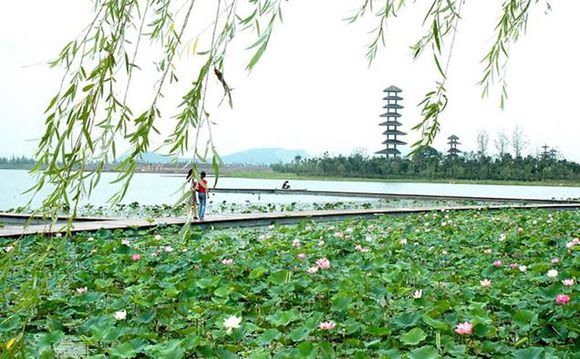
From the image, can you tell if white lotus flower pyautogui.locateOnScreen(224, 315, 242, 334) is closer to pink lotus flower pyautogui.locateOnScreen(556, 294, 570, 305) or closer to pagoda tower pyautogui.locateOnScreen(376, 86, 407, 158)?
pink lotus flower pyautogui.locateOnScreen(556, 294, 570, 305)

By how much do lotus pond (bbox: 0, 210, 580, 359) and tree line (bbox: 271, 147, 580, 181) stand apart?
24.6 metres

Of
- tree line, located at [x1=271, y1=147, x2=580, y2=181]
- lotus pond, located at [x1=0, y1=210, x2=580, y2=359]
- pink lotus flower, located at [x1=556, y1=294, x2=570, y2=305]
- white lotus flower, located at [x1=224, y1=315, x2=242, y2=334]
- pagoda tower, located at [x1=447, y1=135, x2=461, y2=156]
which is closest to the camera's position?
lotus pond, located at [x1=0, y1=210, x2=580, y2=359]

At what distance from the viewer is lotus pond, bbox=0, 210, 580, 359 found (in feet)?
5.53

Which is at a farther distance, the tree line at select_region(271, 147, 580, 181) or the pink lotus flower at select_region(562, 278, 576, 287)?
the tree line at select_region(271, 147, 580, 181)

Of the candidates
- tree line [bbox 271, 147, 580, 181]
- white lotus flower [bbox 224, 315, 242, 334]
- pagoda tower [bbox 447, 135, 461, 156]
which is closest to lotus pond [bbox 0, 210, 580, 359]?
white lotus flower [bbox 224, 315, 242, 334]

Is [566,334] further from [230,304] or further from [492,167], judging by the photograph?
[492,167]

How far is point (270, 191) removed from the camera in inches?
728

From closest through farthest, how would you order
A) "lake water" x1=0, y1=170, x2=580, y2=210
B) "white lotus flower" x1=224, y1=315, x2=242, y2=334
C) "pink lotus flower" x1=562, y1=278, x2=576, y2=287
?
"white lotus flower" x1=224, y1=315, x2=242, y2=334 < "pink lotus flower" x1=562, y1=278, x2=576, y2=287 < "lake water" x1=0, y1=170, x2=580, y2=210

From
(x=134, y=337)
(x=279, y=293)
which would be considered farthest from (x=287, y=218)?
(x=134, y=337)

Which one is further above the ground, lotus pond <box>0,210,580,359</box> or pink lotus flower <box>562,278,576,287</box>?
pink lotus flower <box>562,278,576,287</box>

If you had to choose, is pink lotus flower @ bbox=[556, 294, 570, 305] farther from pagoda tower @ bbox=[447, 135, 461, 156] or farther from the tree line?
pagoda tower @ bbox=[447, 135, 461, 156]

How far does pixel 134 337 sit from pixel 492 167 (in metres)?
30.3

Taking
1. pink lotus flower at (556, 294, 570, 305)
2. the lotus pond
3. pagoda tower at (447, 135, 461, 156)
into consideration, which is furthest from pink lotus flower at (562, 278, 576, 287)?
pagoda tower at (447, 135, 461, 156)

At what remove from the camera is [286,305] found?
241cm
